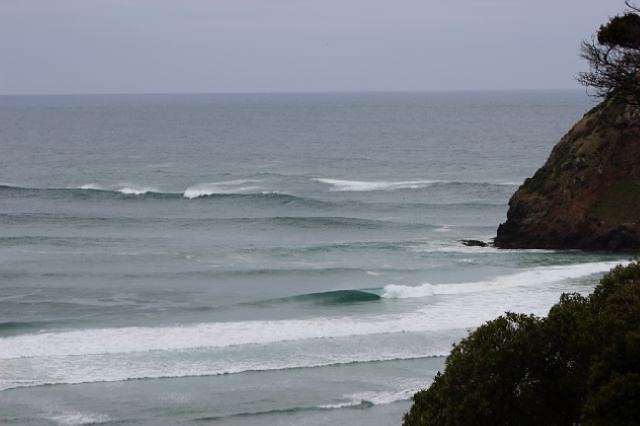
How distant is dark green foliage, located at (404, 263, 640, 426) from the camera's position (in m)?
17.7

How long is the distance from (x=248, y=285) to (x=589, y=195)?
722 inches

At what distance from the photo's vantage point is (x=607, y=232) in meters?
47.9

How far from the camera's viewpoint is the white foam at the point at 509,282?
40250 mm

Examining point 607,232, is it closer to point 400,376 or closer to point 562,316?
point 400,376

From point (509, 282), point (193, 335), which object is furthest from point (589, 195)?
point (193, 335)

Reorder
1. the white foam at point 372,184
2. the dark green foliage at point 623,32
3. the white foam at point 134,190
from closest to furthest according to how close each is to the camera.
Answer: the dark green foliage at point 623,32 < the white foam at point 134,190 < the white foam at point 372,184

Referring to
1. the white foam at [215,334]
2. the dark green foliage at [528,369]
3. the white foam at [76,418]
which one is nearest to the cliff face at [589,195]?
the white foam at [215,334]

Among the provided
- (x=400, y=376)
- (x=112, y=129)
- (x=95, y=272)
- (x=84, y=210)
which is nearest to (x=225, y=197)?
(x=84, y=210)

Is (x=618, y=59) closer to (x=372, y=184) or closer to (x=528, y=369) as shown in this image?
(x=528, y=369)

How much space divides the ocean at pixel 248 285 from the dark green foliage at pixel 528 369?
709 cm

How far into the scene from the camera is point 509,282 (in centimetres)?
4194

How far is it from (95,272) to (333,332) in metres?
15.6

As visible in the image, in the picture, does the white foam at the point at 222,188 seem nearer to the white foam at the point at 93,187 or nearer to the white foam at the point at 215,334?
the white foam at the point at 93,187

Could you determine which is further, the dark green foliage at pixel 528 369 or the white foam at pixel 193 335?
the white foam at pixel 193 335
